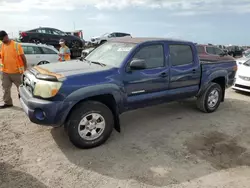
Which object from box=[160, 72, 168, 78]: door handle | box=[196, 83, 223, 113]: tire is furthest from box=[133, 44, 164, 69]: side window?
box=[196, 83, 223, 113]: tire


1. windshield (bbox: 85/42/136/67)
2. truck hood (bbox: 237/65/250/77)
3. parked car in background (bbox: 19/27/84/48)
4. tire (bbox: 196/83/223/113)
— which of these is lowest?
tire (bbox: 196/83/223/113)

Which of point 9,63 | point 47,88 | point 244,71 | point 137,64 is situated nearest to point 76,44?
point 9,63

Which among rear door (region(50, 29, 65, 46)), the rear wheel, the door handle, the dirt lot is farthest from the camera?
the rear wheel

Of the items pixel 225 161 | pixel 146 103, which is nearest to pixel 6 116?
pixel 146 103

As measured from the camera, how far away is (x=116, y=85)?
387 centimetres

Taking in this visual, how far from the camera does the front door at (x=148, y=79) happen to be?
13.4 feet

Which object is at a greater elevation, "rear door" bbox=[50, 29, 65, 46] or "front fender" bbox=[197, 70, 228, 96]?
"rear door" bbox=[50, 29, 65, 46]

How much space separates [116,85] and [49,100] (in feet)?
3.59

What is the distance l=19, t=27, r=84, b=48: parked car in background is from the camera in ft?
50.3

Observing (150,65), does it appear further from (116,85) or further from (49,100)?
(49,100)

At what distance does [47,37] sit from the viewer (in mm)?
16125

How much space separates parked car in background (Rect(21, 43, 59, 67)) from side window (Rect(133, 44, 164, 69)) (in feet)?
24.4

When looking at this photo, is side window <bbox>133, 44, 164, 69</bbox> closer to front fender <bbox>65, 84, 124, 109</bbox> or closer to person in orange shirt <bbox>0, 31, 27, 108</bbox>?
front fender <bbox>65, 84, 124, 109</bbox>

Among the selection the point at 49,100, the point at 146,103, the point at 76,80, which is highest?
the point at 76,80
